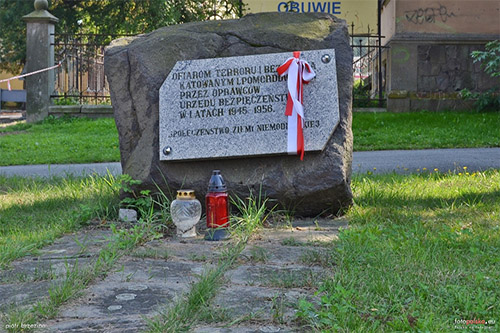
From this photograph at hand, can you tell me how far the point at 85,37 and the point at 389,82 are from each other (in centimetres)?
777

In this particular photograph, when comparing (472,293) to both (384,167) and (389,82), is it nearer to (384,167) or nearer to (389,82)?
(384,167)

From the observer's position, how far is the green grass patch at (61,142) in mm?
8656

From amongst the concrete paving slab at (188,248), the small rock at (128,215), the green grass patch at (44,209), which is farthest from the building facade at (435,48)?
the concrete paving slab at (188,248)

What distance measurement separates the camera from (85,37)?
1521 cm

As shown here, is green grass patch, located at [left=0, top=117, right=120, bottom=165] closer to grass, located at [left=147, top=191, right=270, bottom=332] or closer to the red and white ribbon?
the red and white ribbon

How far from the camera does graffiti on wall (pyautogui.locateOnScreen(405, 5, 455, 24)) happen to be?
41.0ft

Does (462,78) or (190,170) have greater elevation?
(462,78)

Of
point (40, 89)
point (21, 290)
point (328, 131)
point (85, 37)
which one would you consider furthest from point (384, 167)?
point (85, 37)

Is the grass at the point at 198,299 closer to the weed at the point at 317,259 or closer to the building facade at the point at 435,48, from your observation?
the weed at the point at 317,259

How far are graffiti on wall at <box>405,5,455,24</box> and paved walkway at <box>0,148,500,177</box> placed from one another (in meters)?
4.91

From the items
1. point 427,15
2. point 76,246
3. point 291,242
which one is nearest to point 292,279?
point 291,242

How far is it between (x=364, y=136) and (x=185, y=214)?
20.1ft

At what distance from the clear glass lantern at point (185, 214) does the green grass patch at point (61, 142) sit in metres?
4.60

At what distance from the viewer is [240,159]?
15.4 ft
